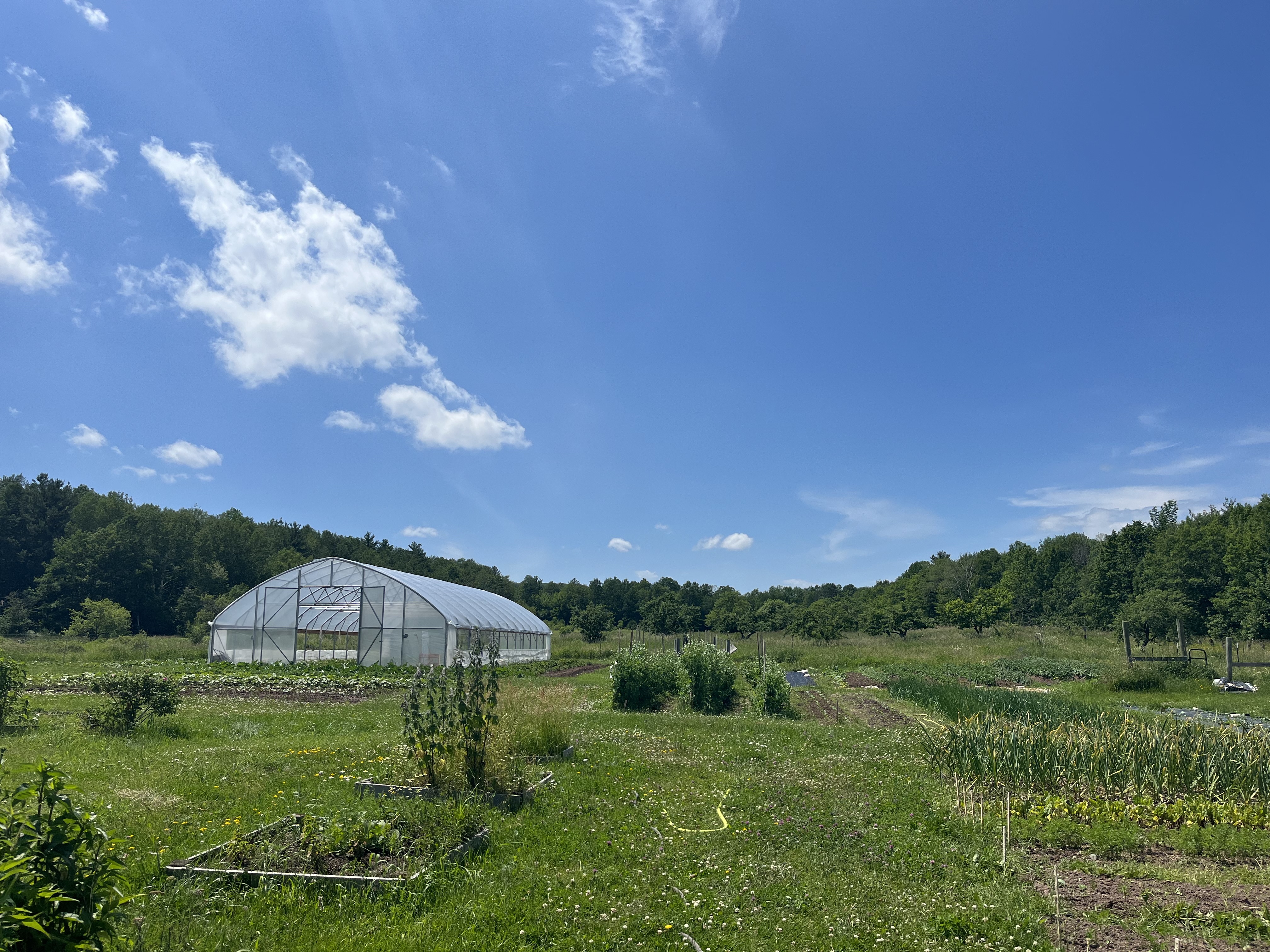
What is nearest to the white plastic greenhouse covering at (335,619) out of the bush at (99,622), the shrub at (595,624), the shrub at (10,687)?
the shrub at (10,687)

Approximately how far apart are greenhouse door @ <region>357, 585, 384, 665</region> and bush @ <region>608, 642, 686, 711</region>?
1443cm

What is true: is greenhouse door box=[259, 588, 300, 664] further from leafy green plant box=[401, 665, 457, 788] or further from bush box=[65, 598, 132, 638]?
leafy green plant box=[401, 665, 457, 788]

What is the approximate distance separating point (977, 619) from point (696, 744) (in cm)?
5812

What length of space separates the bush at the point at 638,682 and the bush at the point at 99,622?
4245 centimetres

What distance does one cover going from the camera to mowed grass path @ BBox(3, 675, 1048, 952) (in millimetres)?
4621

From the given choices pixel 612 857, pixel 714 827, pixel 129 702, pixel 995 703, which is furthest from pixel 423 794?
pixel 995 703

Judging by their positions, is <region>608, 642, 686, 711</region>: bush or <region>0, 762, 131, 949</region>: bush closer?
<region>0, 762, 131, 949</region>: bush

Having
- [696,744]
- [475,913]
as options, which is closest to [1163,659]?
[696,744]

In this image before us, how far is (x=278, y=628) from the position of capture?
2959 centimetres

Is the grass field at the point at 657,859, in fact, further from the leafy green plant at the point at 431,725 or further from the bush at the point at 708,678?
the bush at the point at 708,678

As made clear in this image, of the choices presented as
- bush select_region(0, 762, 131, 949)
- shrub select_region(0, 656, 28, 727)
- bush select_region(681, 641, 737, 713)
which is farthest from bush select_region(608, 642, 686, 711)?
bush select_region(0, 762, 131, 949)

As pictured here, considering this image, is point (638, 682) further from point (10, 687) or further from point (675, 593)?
point (675, 593)

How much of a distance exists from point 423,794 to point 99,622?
170 feet

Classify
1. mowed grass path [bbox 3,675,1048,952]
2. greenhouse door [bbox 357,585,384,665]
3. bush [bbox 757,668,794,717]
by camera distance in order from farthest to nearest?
greenhouse door [bbox 357,585,384,665] → bush [bbox 757,668,794,717] → mowed grass path [bbox 3,675,1048,952]
